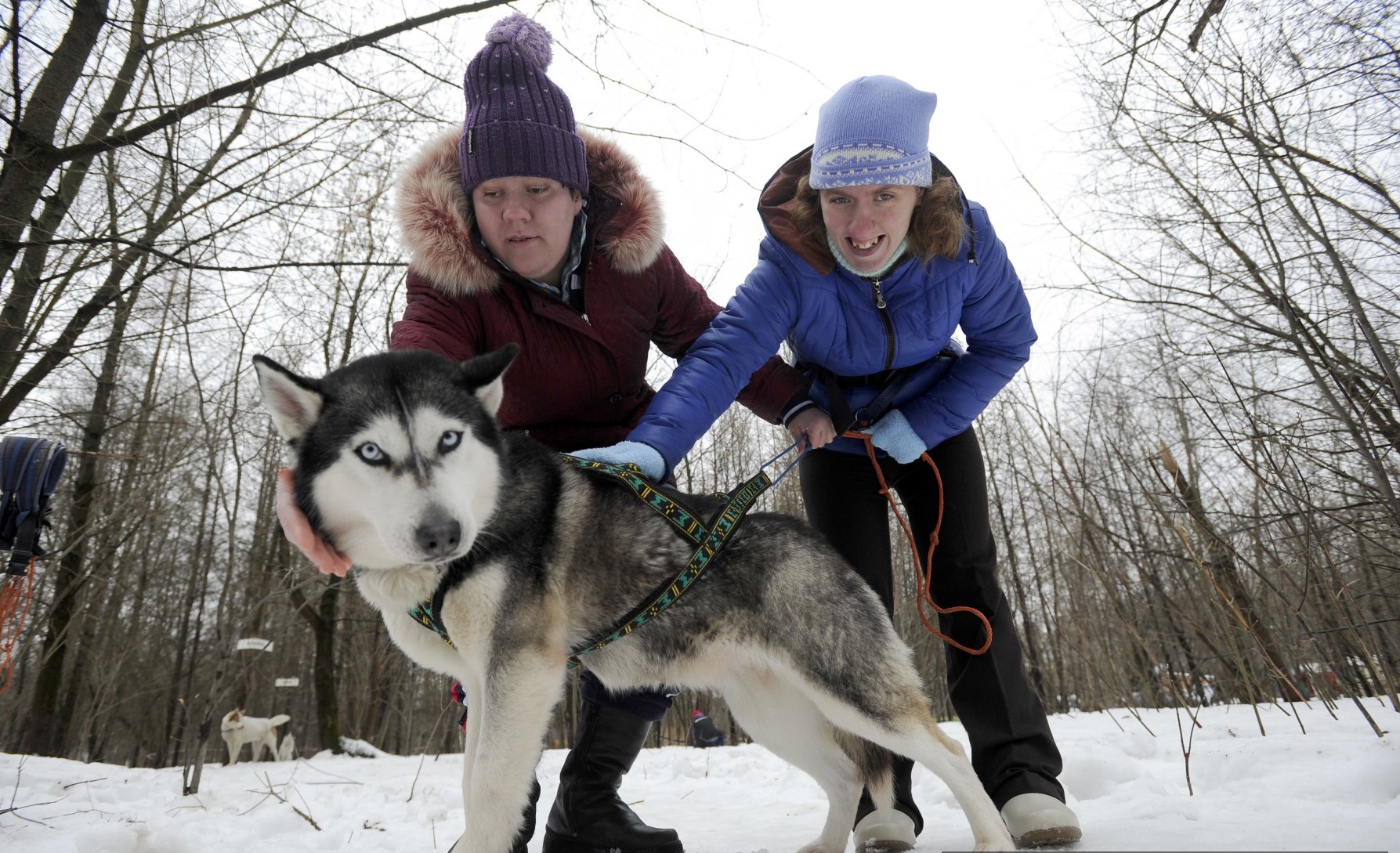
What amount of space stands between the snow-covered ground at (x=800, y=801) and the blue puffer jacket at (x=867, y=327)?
68.2 inches

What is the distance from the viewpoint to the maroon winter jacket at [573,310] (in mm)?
3012

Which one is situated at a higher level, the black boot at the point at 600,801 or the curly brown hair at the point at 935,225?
the curly brown hair at the point at 935,225

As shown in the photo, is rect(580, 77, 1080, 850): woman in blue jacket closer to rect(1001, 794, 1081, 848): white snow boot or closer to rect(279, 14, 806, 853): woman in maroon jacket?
rect(1001, 794, 1081, 848): white snow boot

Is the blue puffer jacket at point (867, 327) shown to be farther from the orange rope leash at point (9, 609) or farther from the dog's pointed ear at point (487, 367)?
the orange rope leash at point (9, 609)

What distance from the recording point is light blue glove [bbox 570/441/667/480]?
2.70 m

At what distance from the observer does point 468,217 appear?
10.2 ft

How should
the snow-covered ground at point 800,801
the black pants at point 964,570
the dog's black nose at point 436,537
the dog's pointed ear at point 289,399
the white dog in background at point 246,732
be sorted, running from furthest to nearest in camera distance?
the white dog in background at point 246,732 < the black pants at point 964,570 < the snow-covered ground at point 800,801 < the dog's pointed ear at point 289,399 < the dog's black nose at point 436,537

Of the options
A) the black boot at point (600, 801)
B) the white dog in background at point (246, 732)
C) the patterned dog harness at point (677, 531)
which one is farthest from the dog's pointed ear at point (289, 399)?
the white dog in background at point (246, 732)

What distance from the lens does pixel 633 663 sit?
270 cm

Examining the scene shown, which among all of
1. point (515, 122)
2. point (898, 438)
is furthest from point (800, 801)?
point (515, 122)

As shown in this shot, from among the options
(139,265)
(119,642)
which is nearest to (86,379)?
(139,265)

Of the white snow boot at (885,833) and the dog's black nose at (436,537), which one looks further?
the white snow boot at (885,833)

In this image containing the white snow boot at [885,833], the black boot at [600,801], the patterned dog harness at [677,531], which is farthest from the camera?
the black boot at [600,801]

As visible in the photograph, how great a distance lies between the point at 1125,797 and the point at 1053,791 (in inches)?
34.2
